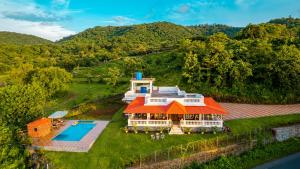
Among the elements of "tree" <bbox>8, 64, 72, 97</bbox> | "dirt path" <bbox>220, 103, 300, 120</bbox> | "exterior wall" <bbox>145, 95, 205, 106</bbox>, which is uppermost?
"tree" <bbox>8, 64, 72, 97</bbox>

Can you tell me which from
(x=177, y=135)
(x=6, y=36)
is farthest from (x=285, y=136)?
(x=6, y=36)

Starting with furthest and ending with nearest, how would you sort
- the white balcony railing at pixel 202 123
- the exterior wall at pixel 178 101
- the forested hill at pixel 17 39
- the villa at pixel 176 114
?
the forested hill at pixel 17 39 < the exterior wall at pixel 178 101 < the villa at pixel 176 114 < the white balcony railing at pixel 202 123

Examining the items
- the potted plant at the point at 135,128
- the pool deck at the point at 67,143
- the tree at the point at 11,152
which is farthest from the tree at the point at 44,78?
the potted plant at the point at 135,128

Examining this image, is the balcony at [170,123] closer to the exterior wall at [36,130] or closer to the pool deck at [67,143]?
the pool deck at [67,143]

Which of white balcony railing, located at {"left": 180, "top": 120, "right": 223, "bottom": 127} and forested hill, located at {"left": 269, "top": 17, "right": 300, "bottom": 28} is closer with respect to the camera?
white balcony railing, located at {"left": 180, "top": 120, "right": 223, "bottom": 127}

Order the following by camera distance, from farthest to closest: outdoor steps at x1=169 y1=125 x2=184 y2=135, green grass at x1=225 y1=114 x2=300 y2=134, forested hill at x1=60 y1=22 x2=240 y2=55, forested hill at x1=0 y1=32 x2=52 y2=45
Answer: forested hill at x1=0 y1=32 x2=52 y2=45, forested hill at x1=60 y1=22 x2=240 y2=55, green grass at x1=225 y1=114 x2=300 y2=134, outdoor steps at x1=169 y1=125 x2=184 y2=135

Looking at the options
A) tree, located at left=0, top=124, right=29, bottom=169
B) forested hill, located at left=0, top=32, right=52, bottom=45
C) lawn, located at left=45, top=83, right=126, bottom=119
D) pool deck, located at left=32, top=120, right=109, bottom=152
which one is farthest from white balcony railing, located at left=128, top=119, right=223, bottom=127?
forested hill, located at left=0, top=32, right=52, bottom=45

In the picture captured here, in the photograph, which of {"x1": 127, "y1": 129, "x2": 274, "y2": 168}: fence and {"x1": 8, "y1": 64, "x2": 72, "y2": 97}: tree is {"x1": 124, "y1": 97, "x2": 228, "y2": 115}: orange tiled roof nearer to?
{"x1": 127, "y1": 129, "x2": 274, "y2": 168}: fence
